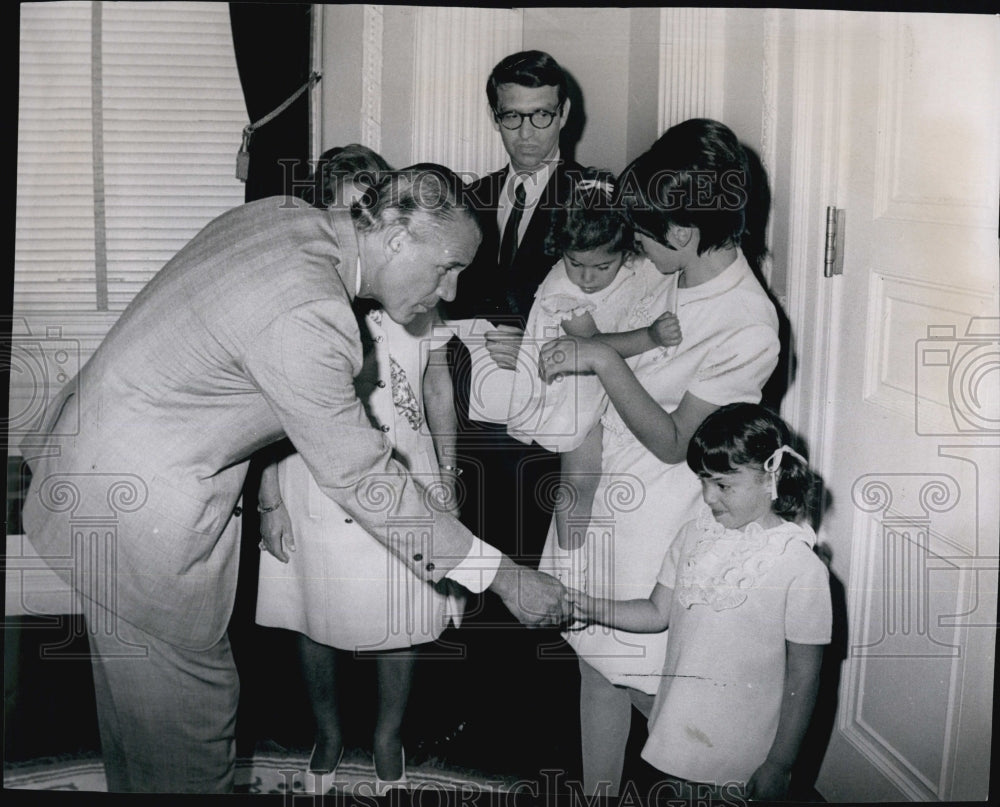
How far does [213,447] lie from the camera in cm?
249

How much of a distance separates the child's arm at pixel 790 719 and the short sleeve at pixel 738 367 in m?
0.56

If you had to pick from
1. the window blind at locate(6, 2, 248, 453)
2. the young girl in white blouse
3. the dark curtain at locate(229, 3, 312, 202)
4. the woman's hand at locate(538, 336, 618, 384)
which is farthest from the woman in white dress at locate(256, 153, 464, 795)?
the young girl in white blouse

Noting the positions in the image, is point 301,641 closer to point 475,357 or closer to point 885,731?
point 475,357

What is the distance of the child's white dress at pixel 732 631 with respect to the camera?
8.41 ft

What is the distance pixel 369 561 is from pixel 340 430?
1.14ft

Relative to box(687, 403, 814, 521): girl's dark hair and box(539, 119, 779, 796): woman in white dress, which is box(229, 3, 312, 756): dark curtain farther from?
box(687, 403, 814, 521): girl's dark hair

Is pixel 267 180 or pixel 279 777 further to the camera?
pixel 279 777

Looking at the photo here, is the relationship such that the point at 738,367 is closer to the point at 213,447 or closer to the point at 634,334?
the point at 634,334

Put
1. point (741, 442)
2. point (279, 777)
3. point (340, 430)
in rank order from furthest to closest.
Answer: point (279, 777) < point (741, 442) < point (340, 430)

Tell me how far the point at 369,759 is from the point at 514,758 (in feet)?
1.07

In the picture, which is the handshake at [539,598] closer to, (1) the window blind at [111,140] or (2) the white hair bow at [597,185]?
(2) the white hair bow at [597,185]

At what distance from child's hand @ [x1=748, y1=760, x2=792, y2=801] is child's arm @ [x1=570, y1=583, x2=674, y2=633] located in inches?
14.9

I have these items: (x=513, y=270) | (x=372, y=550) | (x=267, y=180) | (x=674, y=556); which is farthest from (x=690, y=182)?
(x=372, y=550)

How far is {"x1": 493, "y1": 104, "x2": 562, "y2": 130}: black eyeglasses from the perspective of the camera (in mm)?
2569
